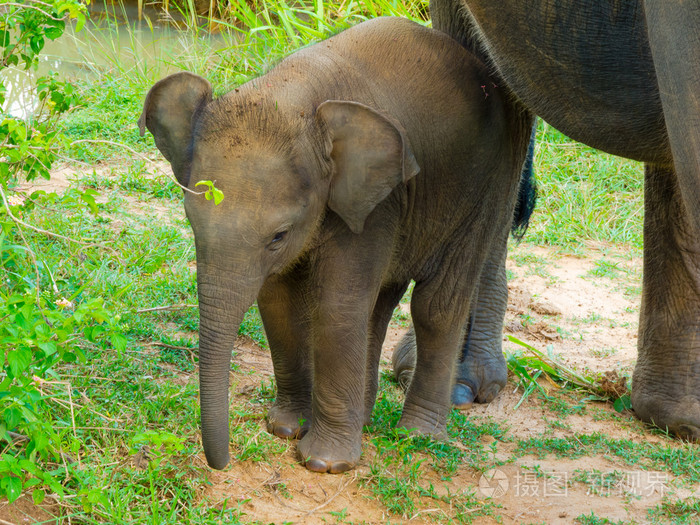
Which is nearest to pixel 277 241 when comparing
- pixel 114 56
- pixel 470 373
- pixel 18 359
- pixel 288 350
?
pixel 288 350

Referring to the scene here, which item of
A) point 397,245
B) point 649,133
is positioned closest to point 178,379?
point 397,245

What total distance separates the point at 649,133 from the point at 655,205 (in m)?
0.93

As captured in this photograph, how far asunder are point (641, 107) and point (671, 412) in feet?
4.91

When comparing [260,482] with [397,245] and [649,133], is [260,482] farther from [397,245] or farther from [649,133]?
[649,133]

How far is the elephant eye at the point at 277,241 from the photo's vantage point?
9.67 feet

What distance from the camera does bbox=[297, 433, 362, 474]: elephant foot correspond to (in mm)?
3334

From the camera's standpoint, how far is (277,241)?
2.96 meters

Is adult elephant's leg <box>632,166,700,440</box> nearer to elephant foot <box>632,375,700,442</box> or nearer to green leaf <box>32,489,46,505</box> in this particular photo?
elephant foot <box>632,375,700,442</box>

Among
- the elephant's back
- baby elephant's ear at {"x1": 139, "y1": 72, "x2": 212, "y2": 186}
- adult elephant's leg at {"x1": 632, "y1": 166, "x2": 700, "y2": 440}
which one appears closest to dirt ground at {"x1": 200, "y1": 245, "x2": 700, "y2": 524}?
adult elephant's leg at {"x1": 632, "y1": 166, "x2": 700, "y2": 440}

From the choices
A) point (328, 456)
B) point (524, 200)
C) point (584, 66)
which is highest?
point (584, 66)

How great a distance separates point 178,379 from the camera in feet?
12.2

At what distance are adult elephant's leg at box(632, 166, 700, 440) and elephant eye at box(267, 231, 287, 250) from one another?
177 cm

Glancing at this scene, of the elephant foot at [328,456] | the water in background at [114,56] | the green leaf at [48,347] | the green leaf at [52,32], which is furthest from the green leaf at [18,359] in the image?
the water in background at [114,56]

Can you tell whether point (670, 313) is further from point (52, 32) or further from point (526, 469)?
point (52, 32)
